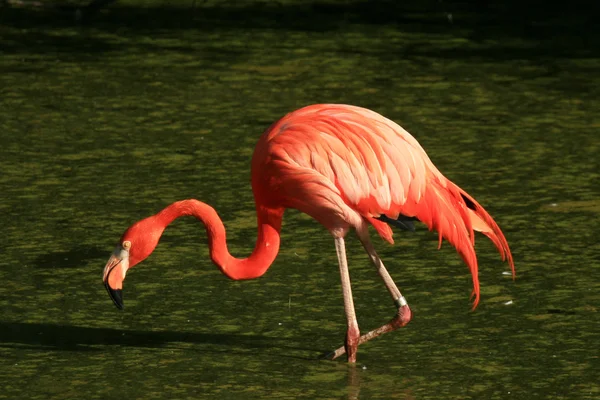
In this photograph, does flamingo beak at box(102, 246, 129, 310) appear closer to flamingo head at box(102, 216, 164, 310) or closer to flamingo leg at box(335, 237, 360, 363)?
flamingo head at box(102, 216, 164, 310)

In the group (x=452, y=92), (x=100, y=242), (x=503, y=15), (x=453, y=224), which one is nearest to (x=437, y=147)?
(x=452, y=92)

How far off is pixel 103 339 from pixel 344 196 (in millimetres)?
970

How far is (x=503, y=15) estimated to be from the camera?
33.6 ft

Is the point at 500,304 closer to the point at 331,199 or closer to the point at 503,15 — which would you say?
the point at 331,199

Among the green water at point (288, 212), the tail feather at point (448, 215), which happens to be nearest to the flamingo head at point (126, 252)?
the green water at point (288, 212)

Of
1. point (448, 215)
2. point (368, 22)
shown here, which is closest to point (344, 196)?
point (448, 215)

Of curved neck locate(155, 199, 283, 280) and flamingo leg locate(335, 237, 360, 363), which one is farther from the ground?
curved neck locate(155, 199, 283, 280)

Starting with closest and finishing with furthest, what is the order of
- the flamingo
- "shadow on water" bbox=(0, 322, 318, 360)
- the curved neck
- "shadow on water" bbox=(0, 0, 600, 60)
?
the flamingo
the curved neck
"shadow on water" bbox=(0, 322, 318, 360)
"shadow on water" bbox=(0, 0, 600, 60)

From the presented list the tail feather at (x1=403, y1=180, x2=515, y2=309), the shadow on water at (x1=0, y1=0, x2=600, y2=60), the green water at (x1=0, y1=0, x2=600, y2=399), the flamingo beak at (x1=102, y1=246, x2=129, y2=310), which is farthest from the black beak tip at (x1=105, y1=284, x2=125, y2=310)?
the shadow on water at (x1=0, y1=0, x2=600, y2=60)

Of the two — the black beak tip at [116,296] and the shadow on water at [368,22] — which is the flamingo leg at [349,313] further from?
the shadow on water at [368,22]

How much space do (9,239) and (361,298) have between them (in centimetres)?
151

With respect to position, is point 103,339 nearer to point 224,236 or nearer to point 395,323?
point 224,236

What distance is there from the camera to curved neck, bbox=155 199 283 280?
16.2 feet

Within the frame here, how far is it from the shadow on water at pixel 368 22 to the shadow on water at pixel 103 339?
169 inches
